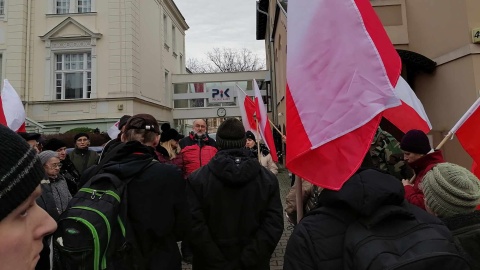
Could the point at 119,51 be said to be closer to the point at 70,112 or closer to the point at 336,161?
the point at 70,112

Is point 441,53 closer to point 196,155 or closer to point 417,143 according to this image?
point 417,143

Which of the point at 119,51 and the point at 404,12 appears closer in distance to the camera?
the point at 404,12

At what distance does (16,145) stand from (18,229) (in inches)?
9.0

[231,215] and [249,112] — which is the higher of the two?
[249,112]

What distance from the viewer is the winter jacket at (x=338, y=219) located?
4.80 ft

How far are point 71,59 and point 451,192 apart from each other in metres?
19.9

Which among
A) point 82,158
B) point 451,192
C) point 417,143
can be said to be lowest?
point 451,192

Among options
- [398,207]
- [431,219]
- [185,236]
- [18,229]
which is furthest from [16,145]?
[185,236]

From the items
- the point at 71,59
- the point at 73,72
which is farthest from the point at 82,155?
the point at 71,59

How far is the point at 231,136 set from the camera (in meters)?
2.94

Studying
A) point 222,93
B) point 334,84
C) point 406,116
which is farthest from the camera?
point 222,93

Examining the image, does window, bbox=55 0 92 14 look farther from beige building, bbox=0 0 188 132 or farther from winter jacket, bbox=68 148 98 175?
winter jacket, bbox=68 148 98 175

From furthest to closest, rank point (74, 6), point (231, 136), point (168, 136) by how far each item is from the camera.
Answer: point (74, 6)
point (168, 136)
point (231, 136)

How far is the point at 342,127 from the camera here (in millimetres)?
2082
